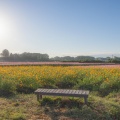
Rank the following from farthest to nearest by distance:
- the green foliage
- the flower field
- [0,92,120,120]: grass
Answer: the flower field
the green foliage
[0,92,120,120]: grass

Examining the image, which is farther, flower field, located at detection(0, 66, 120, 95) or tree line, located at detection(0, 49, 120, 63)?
tree line, located at detection(0, 49, 120, 63)

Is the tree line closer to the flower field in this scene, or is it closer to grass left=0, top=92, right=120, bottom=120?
the flower field

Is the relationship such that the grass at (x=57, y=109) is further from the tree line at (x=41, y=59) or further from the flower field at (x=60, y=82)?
the tree line at (x=41, y=59)

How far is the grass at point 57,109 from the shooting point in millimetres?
5319

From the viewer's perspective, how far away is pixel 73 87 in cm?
1005

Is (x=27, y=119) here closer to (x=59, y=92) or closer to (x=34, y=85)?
(x=59, y=92)

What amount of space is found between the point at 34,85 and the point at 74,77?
2744 millimetres

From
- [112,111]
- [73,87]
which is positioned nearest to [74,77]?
[73,87]

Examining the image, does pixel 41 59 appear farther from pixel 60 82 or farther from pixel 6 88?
pixel 6 88

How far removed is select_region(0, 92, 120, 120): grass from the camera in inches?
209

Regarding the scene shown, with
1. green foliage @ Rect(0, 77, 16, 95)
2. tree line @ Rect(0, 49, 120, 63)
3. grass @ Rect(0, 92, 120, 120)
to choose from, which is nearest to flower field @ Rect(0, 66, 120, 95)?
green foliage @ Rect(0, 77, 16, 95)

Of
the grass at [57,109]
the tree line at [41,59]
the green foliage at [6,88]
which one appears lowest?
the grass at [57,109]

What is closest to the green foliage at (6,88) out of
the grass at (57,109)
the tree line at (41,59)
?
the grass at (57,109)

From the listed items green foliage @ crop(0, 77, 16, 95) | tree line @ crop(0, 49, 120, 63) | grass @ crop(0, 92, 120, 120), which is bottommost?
grass @ crop(0, 92, 120, 120)
